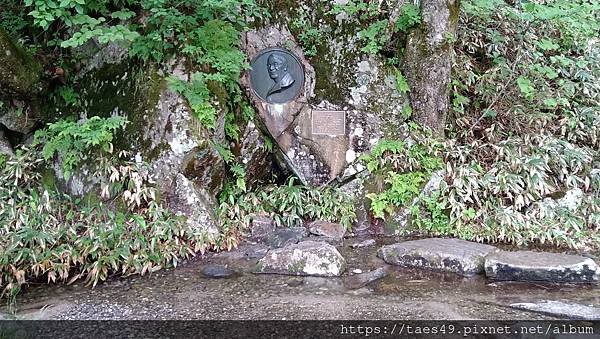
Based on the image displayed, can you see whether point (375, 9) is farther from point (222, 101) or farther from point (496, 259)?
point (496, 259)

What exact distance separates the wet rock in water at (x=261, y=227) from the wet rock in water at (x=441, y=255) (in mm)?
1618

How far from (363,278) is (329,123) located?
2894 millimetres

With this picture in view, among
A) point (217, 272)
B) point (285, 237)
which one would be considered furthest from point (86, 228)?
point (285, 237)

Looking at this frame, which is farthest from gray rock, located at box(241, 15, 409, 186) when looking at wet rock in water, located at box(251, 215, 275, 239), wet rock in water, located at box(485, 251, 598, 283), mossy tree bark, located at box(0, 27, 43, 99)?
mossy tree bark, located at box(0, 27, 43, 99)

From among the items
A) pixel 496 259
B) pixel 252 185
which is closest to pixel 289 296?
pixel 496 259

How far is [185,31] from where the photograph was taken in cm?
616

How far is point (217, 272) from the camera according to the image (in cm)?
509

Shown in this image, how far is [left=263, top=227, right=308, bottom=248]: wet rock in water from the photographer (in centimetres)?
600

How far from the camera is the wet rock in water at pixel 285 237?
236 inches

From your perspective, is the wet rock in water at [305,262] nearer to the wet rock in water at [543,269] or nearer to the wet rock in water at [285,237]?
the wet rock in water at [285,237]

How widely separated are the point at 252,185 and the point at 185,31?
2412 millimetres

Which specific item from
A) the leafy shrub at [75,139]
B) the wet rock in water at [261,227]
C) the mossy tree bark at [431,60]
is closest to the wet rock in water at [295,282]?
the wet rock in water at [261,227]

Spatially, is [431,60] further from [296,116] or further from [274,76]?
[274,76]

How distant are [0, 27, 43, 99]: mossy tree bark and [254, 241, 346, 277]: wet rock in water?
13.0 ft
